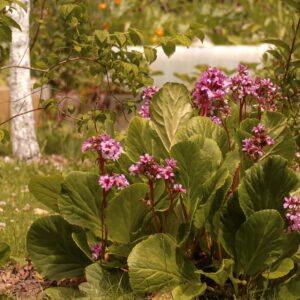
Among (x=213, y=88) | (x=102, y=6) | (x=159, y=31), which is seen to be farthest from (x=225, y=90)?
(x=102, y=6)

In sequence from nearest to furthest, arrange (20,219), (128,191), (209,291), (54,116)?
(128,191)
(209,291)
(20,219)
(54,116)

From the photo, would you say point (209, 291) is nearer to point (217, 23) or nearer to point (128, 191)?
point (128, 191)

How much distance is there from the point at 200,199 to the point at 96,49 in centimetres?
111

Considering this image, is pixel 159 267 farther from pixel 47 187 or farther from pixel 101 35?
pixel 101 35

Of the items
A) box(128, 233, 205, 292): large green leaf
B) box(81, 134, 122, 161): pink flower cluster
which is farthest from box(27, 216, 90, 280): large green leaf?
box(81, 134, 122, 161): pink flower cluster

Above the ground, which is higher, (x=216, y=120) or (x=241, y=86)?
(x=241, y=86)

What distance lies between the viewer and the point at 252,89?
3.40 metres

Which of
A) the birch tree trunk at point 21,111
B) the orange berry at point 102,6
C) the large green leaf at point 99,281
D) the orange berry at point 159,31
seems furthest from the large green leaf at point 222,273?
the orange berry at point 102,6

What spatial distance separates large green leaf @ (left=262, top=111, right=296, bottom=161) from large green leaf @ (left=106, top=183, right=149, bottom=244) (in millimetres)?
643

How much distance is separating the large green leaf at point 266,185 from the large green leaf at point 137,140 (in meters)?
0.53

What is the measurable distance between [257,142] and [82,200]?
79 cm

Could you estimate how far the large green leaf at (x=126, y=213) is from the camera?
3.09 meters

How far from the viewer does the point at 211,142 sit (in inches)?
130

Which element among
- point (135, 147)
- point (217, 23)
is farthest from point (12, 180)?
point (217, 23)
